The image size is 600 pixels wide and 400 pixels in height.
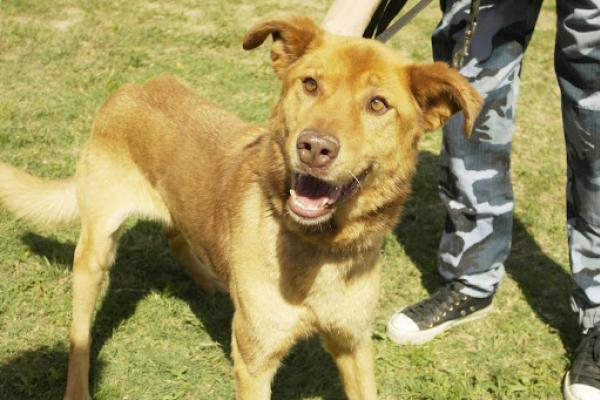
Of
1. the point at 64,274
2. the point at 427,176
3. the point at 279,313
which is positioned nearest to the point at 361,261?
A: the point at 279,313

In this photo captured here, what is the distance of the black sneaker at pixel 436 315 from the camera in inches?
179

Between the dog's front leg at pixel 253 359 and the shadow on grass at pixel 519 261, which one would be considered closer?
the dog's front leg at pixel 253 359

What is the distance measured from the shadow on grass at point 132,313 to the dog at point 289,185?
12.1 inches

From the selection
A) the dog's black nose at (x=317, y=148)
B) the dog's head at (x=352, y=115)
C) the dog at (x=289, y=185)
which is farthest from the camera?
the dog at (x=289, y=185)

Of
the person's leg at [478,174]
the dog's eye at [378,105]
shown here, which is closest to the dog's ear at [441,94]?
the dog's eye at [378,105]

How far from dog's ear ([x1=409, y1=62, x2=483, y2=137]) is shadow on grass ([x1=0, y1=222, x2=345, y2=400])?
189cm

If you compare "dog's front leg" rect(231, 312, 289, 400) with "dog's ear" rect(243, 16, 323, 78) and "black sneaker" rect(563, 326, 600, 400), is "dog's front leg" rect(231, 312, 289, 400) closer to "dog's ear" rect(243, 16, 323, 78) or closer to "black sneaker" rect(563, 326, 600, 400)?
"dog's ear" rect(243, 16, 323, 78)

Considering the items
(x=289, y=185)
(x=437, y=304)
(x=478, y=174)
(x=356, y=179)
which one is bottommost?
(x=437, y=304)

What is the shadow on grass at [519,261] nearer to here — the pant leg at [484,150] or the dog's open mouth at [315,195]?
the pant leg at [484,150]

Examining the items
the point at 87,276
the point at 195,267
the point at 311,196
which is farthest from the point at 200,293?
the point at 311,196

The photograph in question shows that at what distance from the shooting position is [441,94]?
3.01 m

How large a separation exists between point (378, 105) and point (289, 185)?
1.67ft

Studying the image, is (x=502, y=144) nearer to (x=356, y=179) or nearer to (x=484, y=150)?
(x=484, y=150)

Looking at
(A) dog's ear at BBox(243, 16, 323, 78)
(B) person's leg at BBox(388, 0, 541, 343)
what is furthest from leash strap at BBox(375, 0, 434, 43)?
(A) dog's ear at BBox(243, 16, 323, 78)
